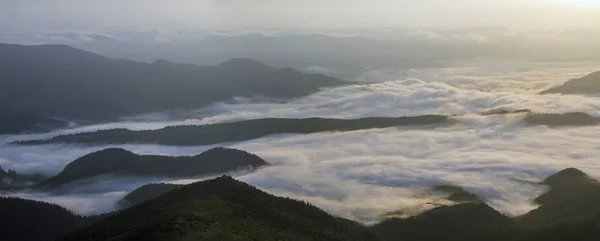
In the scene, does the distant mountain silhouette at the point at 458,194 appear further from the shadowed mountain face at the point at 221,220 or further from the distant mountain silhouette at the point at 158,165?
the distant mountain silhouette at the point at 158,165

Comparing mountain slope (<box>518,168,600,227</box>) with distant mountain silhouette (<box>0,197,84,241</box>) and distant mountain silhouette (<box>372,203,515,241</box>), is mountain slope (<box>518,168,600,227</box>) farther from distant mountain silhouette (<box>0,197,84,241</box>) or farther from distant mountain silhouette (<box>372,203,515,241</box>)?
distant mountain silhouette (<box>0,197,84,241</box>)

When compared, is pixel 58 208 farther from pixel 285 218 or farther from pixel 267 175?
pixel 285 218

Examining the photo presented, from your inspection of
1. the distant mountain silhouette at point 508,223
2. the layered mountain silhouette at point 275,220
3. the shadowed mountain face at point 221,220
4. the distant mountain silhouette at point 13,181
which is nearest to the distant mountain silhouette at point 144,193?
the layered mountain silhouette at point 275,220

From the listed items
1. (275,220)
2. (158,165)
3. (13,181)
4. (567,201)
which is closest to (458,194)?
(567,201)

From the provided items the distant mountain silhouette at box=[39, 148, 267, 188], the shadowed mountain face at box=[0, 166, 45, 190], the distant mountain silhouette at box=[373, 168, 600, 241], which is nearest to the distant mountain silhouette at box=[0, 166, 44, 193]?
the shadowed mountain face at box=[0, 166, 45, 190]

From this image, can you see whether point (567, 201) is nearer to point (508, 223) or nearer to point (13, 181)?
point (508, 223)

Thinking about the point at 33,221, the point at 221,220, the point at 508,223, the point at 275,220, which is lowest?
the point at 508,223

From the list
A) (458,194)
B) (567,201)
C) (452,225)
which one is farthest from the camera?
(458,194)
